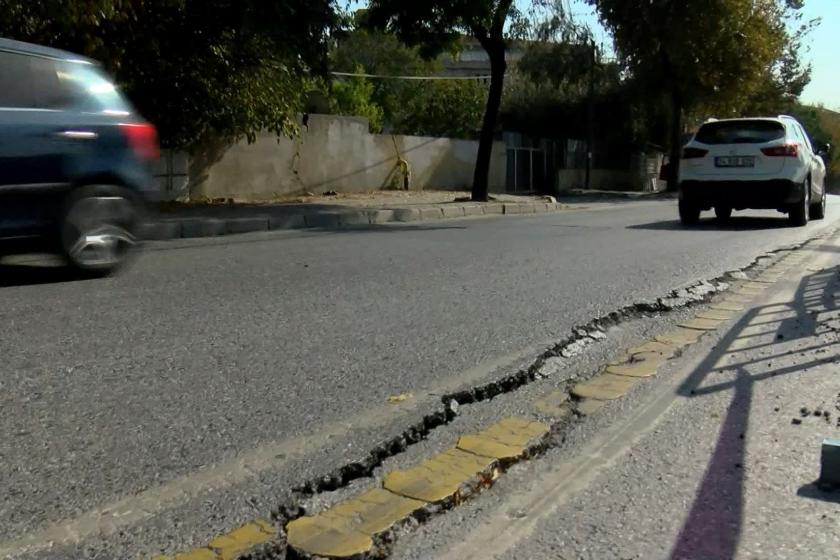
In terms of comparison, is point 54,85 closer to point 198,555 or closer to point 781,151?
point 198,555

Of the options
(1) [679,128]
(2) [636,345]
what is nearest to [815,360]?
(2) [636,345]

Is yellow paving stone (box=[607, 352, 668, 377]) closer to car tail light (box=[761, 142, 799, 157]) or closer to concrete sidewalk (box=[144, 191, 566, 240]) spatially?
concrete sidewalk (box=[144, 191, 566, 240])

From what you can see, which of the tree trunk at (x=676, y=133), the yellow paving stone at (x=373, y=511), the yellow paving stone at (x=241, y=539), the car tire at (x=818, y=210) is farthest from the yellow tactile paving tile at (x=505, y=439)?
the tree trunk at (x=676, y=133)

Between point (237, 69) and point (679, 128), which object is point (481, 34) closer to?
point (237, 69)

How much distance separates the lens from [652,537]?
9.04 feet

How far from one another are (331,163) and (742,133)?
34.7ft

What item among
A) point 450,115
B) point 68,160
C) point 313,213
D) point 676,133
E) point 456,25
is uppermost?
point 456,25

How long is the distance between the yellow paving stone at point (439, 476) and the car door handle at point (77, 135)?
4.84m

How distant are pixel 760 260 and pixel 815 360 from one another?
16.0ft

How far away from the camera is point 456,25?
19219mm

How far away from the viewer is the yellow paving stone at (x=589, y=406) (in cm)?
401

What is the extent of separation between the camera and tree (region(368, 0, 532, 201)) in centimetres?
1792

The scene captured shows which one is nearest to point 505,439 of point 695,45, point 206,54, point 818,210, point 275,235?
point 275,235

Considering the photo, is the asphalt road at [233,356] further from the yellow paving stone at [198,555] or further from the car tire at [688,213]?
the car tire at [688,213]
